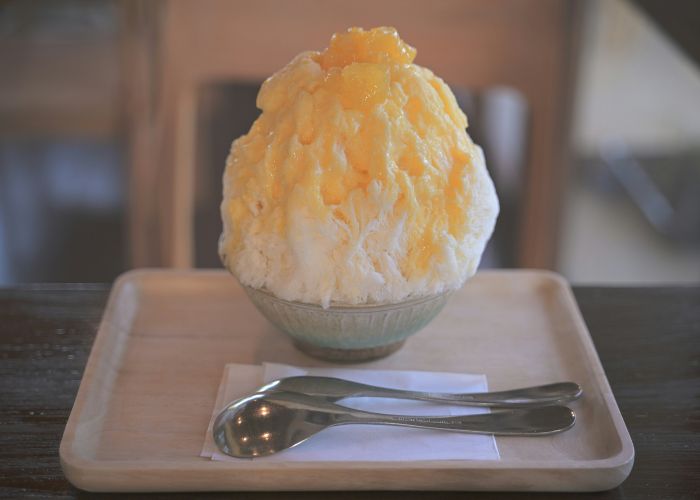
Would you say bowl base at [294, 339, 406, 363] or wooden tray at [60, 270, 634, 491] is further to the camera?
bowl base at [294, 339, 406, 363]

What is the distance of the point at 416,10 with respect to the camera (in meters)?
1.34

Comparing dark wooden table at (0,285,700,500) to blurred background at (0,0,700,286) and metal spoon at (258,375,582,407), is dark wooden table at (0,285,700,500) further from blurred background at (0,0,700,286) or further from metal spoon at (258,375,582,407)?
blurred background at (0,0,700,286)

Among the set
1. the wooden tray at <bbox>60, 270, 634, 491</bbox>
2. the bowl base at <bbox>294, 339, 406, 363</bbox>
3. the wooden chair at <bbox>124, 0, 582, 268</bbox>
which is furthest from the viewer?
the wooden chair at <bbox>124, 0, 582, 268</bbox>

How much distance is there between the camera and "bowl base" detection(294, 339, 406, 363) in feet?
2.29

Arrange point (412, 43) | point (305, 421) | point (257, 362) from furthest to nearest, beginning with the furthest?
point (412, 43), point (257, 362), point (305, 421)

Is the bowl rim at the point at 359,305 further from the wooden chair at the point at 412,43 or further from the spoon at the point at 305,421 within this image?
the wooden chair at the point at 412,43

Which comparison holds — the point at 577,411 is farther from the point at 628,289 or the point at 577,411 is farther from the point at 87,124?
the point at 87,124

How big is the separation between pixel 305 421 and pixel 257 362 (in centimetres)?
12

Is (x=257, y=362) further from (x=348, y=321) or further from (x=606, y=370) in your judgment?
(x=606, y=370)

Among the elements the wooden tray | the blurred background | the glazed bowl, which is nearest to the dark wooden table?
the wooden tray

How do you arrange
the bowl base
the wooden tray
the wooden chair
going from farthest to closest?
1. the wooden chair
2. the bowl base
3. the wooden tray

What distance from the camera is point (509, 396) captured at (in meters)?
0.65

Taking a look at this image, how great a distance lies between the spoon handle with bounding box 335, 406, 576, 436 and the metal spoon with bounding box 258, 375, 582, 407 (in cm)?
1

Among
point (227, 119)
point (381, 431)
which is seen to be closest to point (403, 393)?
point (381, 431)
